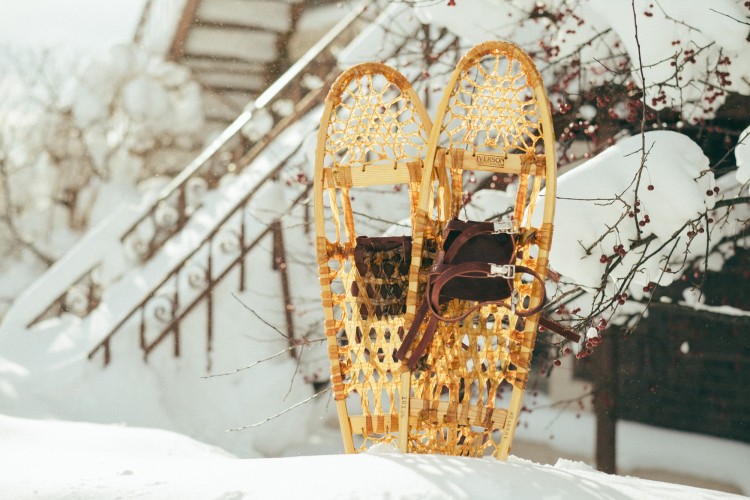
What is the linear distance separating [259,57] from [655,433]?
9.36 m

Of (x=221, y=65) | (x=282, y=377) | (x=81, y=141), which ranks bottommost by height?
(x=282, y=377)

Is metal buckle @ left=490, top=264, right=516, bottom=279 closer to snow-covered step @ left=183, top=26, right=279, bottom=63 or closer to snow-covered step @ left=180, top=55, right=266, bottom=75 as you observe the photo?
snow-covered step @ left=183, top=26, right=279, bottom=63

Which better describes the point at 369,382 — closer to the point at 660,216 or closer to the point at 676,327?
the point at 660,216

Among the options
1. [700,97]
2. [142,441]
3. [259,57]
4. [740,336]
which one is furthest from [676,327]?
[259,57]

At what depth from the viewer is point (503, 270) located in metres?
2.71

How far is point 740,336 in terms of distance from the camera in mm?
5676

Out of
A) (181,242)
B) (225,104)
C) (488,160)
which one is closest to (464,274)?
(488,160)

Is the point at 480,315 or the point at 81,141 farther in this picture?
the point at 81,141

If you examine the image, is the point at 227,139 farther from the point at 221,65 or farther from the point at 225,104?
the point at 225,104

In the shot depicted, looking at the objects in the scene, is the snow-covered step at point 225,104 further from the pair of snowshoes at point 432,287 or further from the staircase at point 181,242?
the pair of snowshoes at point 432,287

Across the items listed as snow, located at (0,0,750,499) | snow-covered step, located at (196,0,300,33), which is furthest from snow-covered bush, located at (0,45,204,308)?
snow, located at (0,0,750,499)

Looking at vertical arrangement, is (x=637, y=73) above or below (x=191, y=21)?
below

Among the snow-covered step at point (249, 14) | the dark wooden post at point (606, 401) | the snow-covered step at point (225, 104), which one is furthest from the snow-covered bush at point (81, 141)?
the dark wooden post at point (606, 401)

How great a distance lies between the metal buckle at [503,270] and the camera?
2.71 meters
